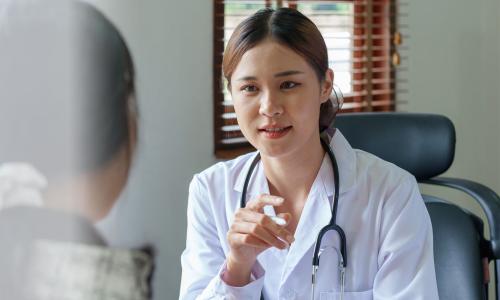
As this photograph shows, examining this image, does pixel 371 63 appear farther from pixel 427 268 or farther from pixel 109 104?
pixel 109 104

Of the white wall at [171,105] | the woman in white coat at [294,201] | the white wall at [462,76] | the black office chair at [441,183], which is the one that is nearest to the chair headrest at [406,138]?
the black office chair at [441,183]

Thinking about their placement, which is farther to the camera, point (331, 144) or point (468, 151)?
point (468, 151)

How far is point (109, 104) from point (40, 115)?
31mm

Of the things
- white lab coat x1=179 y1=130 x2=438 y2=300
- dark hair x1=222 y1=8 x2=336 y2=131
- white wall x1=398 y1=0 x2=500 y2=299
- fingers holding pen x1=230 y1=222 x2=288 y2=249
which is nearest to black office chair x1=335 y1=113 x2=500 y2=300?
white lab coat x1=179 y1=130 x2=438 y2=300

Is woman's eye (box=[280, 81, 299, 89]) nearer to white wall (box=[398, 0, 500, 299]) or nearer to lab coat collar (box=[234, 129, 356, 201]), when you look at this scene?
lab coat collar (box=[234, 129, 356, 201])

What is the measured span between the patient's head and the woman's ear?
0.96 meters

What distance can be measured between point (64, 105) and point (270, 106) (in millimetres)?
850

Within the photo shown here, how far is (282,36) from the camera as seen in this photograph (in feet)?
4.06

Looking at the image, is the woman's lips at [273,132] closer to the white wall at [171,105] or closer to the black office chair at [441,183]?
the white wall at [171,105]

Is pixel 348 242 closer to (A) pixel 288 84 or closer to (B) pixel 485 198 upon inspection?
(A) pixel 288 84

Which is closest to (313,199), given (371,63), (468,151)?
(371,63)

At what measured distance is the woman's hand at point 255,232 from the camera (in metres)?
1.11

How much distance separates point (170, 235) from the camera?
219cm

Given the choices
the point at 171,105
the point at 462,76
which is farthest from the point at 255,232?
the point at 462,76
